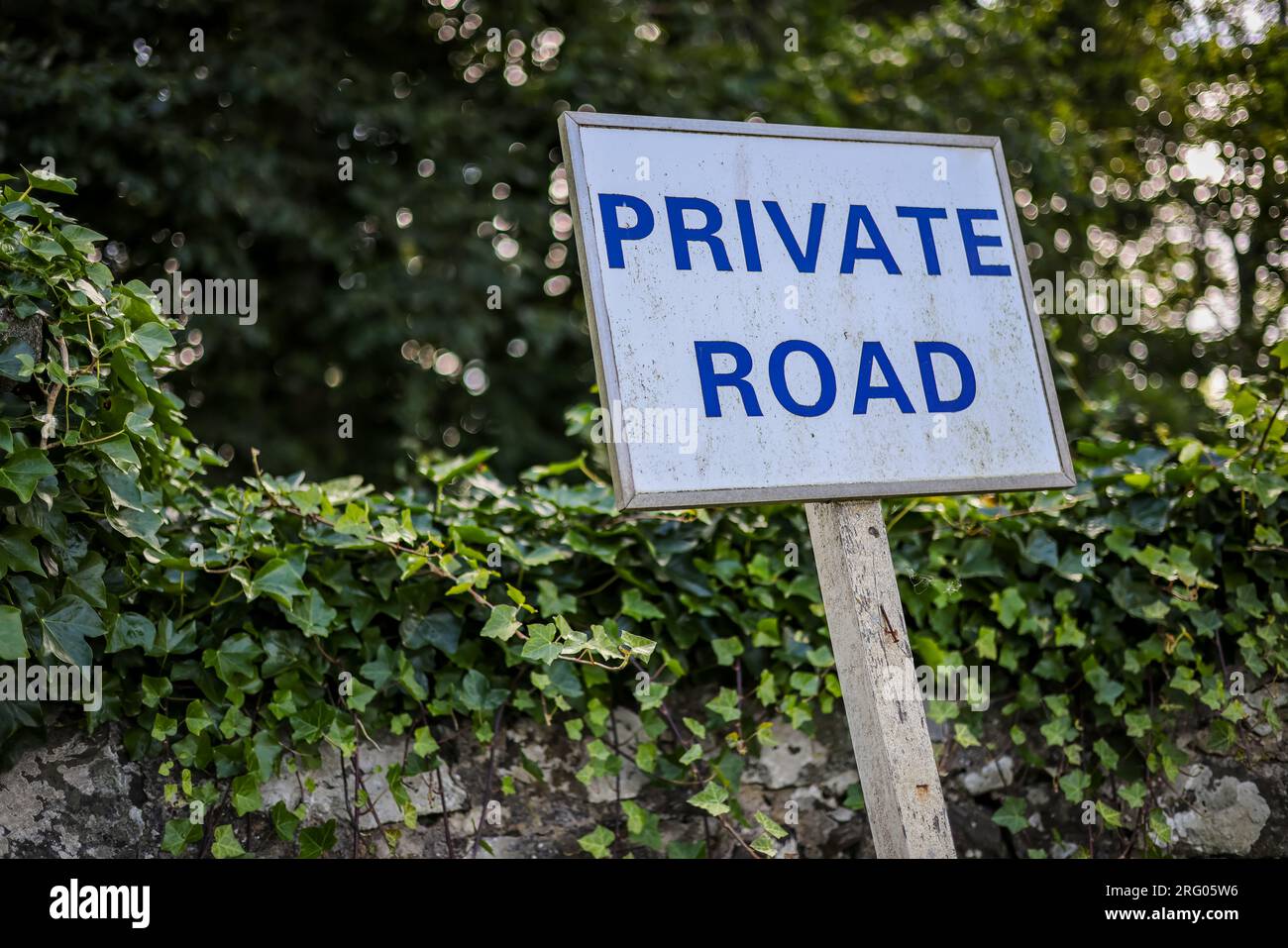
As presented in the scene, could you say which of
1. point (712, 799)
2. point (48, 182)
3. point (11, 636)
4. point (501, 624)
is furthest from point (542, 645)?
point (48, 182)

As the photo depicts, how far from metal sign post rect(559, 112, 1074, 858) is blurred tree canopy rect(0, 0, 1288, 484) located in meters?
2.46

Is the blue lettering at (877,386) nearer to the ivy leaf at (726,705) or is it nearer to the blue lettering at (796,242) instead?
the blue lettering at (796,242)

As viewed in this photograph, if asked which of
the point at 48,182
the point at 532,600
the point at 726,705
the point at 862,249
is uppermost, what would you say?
the point at 48,182

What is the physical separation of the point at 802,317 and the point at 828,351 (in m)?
0.07

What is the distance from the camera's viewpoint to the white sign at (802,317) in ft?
5.20

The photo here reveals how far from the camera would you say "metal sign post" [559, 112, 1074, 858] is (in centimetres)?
159

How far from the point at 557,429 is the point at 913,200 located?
3.91 metres

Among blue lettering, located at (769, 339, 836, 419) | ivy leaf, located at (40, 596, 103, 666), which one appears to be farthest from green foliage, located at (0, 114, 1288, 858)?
blue lettering, located at (769, 339, 836, 419)

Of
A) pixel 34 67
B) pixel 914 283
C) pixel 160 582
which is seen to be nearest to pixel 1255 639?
pixel 914 283

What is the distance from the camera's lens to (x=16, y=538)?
167cm

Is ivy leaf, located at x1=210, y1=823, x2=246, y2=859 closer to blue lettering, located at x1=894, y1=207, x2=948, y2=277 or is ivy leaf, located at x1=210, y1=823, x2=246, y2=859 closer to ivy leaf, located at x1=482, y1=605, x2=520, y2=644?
ivy leaf, located at x1=482, y1=605, x2=520, y2=644

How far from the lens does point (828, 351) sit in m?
1.69

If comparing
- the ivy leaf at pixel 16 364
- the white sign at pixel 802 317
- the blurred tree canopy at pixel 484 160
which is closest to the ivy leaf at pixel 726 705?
the white sign at pixel 802 317

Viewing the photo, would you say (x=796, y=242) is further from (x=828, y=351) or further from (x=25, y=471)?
(x=25, y=471)
